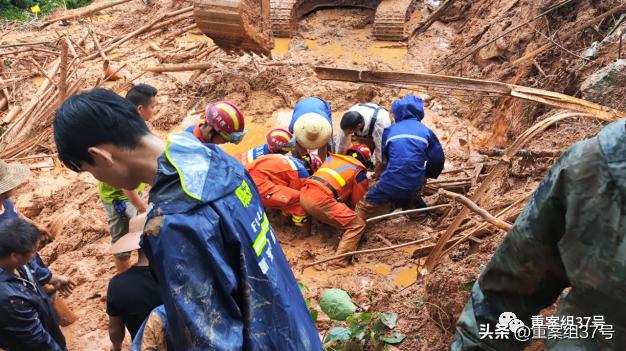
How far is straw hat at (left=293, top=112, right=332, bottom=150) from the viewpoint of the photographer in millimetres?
5242

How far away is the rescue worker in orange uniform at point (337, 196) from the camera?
4.98 m

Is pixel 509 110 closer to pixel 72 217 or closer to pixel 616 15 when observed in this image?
pixel 616 15

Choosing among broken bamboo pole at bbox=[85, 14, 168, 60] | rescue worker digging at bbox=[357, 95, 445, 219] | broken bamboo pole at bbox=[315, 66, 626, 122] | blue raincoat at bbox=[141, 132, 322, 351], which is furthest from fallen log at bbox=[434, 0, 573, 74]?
blue raincoat at bbox=[141, 132, 322, 351]

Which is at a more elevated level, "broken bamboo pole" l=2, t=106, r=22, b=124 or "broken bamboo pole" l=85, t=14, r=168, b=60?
"broken bamboo pole" l=85, t=14, r=168, b=60

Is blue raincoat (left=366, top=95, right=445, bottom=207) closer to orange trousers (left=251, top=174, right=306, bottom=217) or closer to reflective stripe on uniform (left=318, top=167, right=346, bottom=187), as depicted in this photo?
reflective stripe on uniform (left=318, top=167, right=346, bottom=187)

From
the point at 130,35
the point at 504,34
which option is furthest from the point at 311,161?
the point at 130,35

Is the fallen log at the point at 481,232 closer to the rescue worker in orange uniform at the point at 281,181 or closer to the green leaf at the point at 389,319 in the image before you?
the green leaf at the point at 389,319

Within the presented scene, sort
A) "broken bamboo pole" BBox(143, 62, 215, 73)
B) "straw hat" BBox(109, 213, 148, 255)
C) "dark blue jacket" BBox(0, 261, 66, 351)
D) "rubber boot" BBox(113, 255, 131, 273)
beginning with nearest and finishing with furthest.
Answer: "straw hat" BBox(109, 213, 148, 255) < "dark blue jacket" BBox(0, 261, 66, 351) < "rubber boot" BBox(113, 255, 131, 273) < "broken bamboo pole" BBox(143, 62, 215, 73)

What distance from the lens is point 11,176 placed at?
3.89m

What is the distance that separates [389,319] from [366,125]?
2.79 meters

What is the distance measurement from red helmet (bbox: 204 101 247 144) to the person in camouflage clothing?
344 centimetres

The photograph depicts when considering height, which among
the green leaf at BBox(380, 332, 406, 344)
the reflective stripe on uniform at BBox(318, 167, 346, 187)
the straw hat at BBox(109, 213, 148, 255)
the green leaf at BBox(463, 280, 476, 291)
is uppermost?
the straw hat at BBox(109, 213, 148, 255)

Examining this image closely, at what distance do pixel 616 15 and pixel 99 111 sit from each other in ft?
19.1

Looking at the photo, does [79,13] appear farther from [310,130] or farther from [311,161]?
[310,130]
